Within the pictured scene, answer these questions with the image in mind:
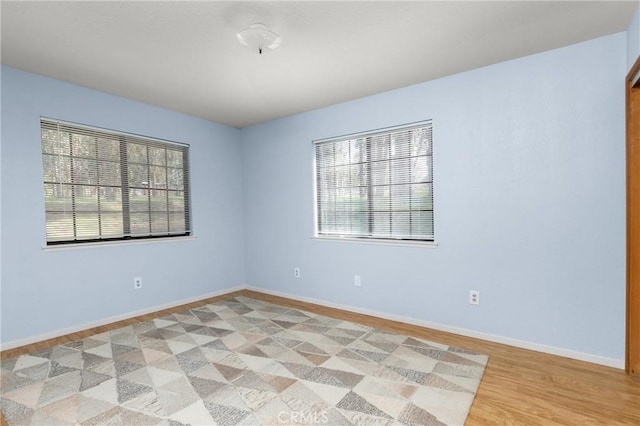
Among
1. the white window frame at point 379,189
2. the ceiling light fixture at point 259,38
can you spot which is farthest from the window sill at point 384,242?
the ceiling light fixture at point 259,38

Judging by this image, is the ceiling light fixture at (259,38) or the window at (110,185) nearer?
the ceiling light fixture at (259,38)

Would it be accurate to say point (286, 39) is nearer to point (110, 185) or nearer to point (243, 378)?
point (243, 378)

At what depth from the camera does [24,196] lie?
2.97 meters

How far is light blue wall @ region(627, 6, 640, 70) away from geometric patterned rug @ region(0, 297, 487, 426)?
8.05 feet

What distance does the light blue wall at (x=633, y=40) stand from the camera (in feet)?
6.83

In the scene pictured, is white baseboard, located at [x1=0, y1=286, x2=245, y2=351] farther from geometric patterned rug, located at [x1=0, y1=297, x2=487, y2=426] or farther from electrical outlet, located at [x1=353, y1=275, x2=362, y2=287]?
electrical outlet, located at [x1=353, y1=275, x2=362, y2=287]

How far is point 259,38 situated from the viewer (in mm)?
2256

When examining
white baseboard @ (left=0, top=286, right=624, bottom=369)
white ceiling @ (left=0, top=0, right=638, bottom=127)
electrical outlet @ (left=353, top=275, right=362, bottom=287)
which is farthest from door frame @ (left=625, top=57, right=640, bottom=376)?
electrical outlet @ (left=353, top=275, right=362, bottom=287)

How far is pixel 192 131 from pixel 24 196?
6.62 ft

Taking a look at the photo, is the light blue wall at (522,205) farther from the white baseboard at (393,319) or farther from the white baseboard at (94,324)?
the white baseboard at (94,324)

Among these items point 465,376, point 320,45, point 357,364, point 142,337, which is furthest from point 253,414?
point 320,45

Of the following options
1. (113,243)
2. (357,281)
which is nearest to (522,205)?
(357,281)

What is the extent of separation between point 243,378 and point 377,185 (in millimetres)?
2436

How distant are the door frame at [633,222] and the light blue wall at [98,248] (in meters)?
4.47
